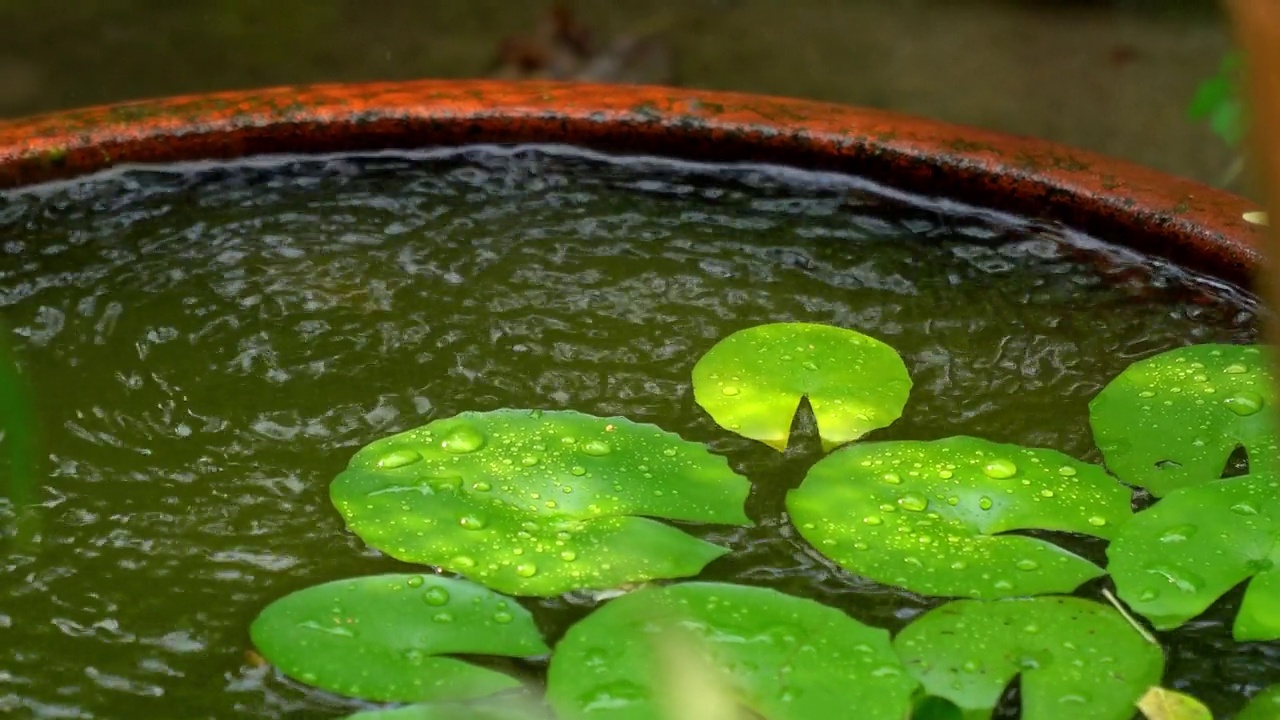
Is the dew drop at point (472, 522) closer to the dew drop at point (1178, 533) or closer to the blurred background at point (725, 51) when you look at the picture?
the dew drop at point (1178, 533)

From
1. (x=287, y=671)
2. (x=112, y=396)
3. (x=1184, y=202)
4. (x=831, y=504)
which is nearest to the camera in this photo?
(x=287, y=671)

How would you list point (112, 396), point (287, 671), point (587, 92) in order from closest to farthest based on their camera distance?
point (287, 671)
point (112, 396)
point (587, 92)

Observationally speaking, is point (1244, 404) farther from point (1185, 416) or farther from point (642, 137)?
point (642, 137)

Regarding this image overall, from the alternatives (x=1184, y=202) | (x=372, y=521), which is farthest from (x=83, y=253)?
(x=1184, y=202)

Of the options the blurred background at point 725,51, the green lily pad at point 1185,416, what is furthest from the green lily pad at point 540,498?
the blurred background at point 725,51

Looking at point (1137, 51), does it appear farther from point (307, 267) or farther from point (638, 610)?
point (638, 610)
